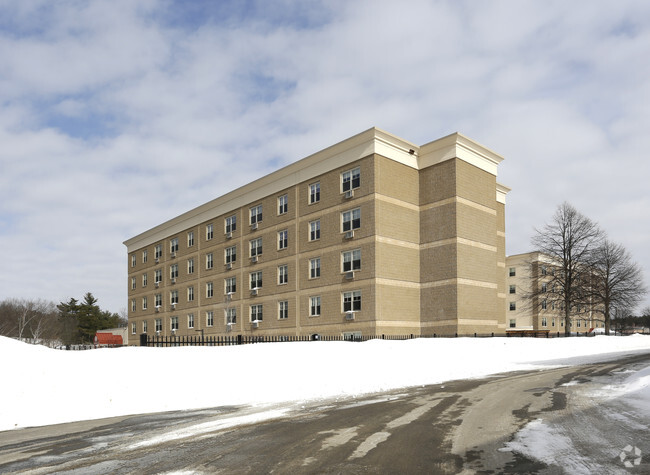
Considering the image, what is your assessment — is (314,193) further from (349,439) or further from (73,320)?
(73,320)

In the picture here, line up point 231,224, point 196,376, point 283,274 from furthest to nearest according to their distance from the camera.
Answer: point 231,224 → point 283,274 → point 196,376

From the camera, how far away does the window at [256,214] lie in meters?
49.3

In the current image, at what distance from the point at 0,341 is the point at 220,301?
37.4 metres

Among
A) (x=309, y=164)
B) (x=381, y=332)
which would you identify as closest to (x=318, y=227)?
(x=309, y=164)

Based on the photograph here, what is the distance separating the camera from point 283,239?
151 feet

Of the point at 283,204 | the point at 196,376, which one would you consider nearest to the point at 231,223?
the point at 283,204

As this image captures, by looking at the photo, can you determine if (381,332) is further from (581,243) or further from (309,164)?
(581,243)

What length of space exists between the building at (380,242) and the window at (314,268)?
110 mm

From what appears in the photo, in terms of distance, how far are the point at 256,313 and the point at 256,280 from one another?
2.98 metres

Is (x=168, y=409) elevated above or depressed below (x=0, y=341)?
below

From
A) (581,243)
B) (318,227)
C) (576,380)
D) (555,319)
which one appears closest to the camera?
(576,380)

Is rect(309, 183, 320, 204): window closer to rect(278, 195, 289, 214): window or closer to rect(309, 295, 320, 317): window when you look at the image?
rect(278, 195, 289, 214): window

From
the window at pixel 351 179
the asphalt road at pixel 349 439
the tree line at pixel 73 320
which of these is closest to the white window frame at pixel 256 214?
the window at pixel 351 179

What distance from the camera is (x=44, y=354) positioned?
16.2m
